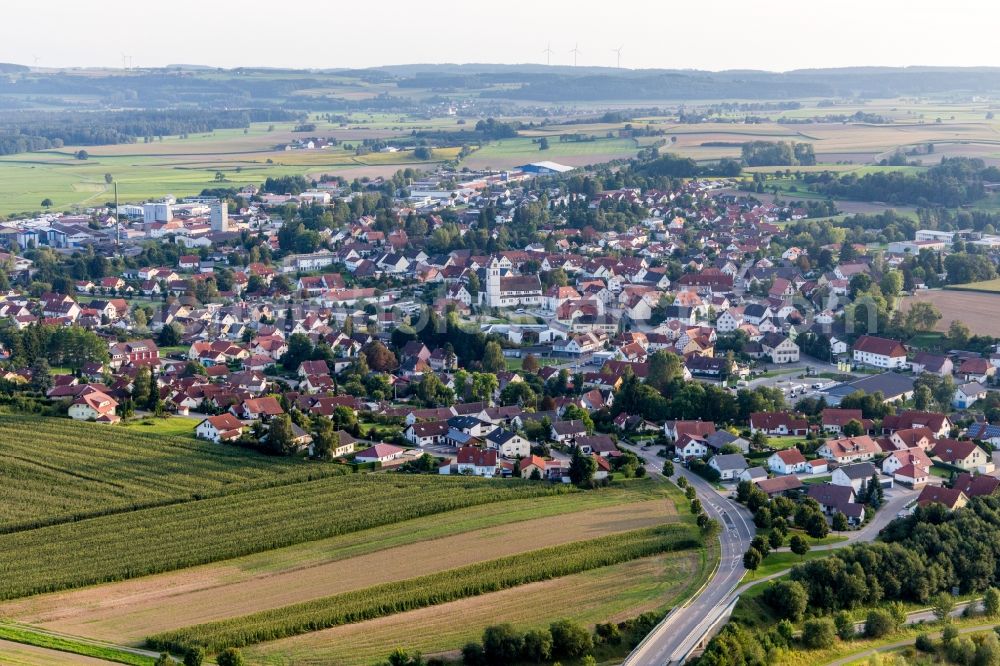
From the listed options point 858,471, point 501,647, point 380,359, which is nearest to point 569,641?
point 501,647

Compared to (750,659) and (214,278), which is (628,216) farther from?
(750,659)

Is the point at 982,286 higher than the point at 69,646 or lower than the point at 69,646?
higher

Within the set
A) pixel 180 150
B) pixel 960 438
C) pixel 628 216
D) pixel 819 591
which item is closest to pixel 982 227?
pixel 628 216

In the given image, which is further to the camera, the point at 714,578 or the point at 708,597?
the point at 714,578

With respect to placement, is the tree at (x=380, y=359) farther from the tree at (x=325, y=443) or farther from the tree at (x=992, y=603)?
the tree at (x=992, y=603)

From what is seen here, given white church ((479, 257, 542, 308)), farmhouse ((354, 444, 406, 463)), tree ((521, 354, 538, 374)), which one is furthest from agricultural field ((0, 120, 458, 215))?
farmhouse ((354, 444, 406, 463))

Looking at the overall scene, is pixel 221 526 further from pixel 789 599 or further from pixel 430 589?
pixel 789 599

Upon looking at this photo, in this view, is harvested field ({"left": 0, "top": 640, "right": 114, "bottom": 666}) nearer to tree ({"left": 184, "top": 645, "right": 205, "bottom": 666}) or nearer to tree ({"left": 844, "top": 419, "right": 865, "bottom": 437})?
tree ({"left": 184, "top": 645, "right": 205, "bottom": 666})
